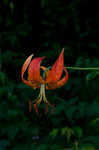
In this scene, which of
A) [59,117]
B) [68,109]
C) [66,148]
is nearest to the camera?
[66,148]

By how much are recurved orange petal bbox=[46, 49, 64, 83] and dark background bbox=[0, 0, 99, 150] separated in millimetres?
478

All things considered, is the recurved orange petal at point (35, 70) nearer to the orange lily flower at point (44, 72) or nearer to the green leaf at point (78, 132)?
the orange lily flower at point (44, 72)

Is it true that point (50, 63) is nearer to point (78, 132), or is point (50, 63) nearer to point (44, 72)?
point (78, 132)

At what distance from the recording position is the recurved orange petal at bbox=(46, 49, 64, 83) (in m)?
0.84

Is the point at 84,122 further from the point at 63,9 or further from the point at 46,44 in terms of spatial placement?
the point at 63,9

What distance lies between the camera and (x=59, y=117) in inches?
67.5

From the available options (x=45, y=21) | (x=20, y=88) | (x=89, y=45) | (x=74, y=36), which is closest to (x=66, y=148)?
(x=20, y=88)

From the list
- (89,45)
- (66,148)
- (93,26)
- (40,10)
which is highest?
(40,10)

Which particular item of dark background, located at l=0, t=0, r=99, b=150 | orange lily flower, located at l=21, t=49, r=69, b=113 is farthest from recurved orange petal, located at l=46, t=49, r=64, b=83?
dark background, located at l=0, t=0, r=99, b=150

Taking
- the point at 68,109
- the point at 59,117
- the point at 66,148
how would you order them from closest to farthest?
the point at 66,148, the point at 68,109, the point at 59,117

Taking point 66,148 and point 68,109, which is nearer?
point 66,148

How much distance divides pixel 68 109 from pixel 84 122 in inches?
9.0

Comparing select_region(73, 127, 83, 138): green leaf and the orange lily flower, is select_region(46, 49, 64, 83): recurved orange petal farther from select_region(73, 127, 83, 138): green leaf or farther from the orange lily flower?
select_region(73, 127, 83, 138): green leaf

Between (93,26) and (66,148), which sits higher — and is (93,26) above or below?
above
